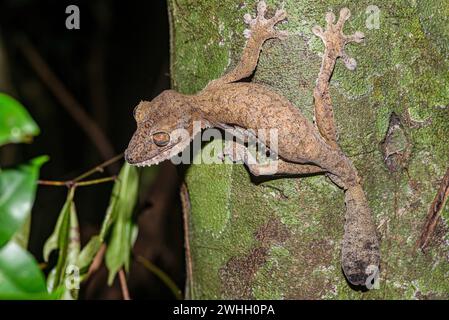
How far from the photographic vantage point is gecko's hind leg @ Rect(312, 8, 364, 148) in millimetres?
2316

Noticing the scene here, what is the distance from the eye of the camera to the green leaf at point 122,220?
10.8 feet

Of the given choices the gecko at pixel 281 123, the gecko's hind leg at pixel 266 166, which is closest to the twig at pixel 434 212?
the gecko at pixel 281 123

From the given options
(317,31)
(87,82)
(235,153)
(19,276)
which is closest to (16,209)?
(19,276)

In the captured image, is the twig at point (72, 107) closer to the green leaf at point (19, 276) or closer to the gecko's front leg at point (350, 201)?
the gecko's front leg at point (350, 201)

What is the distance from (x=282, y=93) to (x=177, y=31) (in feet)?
2.39

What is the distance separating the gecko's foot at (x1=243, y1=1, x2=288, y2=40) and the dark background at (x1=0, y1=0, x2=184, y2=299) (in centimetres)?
406

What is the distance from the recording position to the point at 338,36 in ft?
7.43

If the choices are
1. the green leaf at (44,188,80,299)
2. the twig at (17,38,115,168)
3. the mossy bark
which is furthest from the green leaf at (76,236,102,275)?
the twig at (17,38,115,168)

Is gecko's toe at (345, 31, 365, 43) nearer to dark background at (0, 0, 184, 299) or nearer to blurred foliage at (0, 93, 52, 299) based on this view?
blurred foliage at (0, 93, 52, 299)

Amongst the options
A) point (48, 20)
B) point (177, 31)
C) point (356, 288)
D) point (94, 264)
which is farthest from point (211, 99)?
point (48, 20)

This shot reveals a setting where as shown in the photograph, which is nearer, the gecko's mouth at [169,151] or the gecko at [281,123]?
the gecko at [281,123]

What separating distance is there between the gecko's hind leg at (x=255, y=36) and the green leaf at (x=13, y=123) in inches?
44.1
